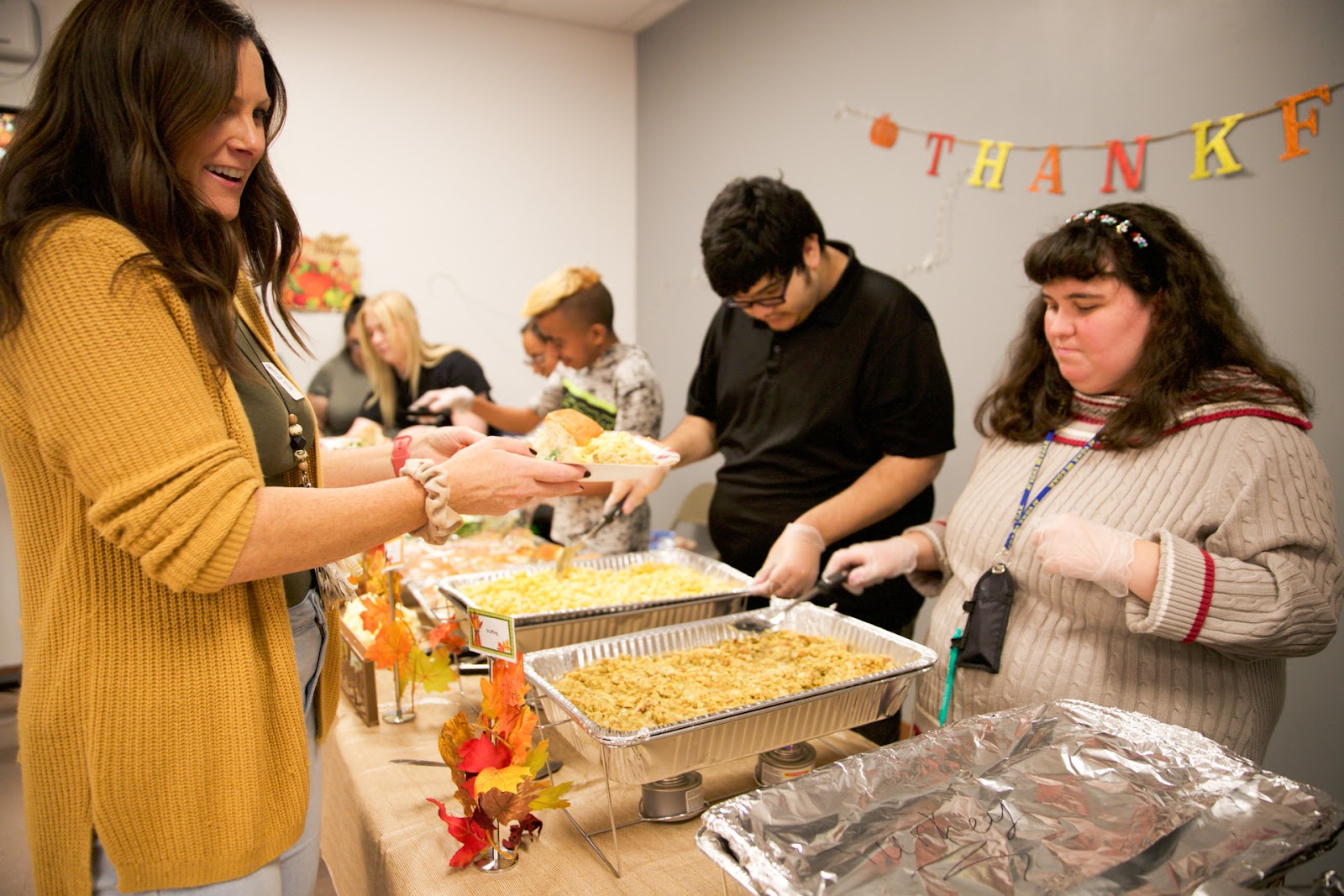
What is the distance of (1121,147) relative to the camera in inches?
102

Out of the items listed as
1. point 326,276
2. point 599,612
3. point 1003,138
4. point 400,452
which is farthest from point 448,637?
point 326,276

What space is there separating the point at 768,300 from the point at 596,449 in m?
0.68

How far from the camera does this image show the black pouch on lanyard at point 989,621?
5.04ft

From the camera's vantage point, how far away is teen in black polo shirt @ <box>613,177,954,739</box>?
2.07 m

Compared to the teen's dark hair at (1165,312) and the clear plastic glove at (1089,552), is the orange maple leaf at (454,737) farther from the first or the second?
the teen's dark hair at (1165,312)

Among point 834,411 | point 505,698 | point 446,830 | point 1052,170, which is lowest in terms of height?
point 446,830

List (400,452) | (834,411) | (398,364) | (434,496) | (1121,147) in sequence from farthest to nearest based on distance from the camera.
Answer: (398,364)
(1121,147)
(834,411)
(400,452)
(434,496)

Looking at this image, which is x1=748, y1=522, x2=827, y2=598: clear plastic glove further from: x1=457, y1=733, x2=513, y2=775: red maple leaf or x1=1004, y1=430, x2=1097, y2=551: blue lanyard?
x1=457, y1=733, x2=513, y2=775: red maple leaf

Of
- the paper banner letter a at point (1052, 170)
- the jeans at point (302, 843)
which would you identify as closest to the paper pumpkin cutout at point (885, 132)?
the paper banner letter a at point (1052, 170)

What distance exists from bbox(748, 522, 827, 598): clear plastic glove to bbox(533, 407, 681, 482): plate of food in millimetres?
317

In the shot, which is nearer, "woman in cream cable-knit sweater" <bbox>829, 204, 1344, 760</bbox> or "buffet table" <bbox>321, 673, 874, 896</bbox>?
"buffet table" <bbox>321, 673, 874, 896</bbox>

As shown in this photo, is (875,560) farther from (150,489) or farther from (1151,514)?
(150,489)

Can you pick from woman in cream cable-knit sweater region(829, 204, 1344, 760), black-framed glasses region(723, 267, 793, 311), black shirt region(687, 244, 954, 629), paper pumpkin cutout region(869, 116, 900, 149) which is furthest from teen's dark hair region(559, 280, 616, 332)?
woman in cream cable-knit sweater region(829, 204, 1344, 760)

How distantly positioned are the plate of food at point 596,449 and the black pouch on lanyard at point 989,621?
2.20 ft
